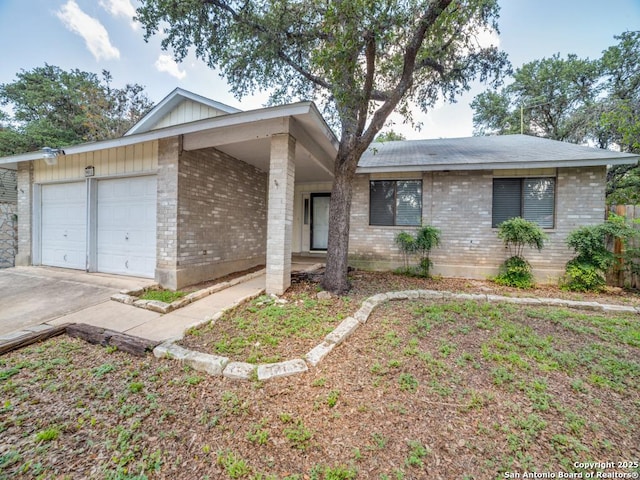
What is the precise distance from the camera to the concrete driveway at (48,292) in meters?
3.81

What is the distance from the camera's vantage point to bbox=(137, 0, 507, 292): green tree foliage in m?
4.09

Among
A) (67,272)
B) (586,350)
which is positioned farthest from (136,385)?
(67,272)

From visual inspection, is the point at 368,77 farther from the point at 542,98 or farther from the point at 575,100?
the point at 575,100

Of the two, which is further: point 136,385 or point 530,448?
point 136,385

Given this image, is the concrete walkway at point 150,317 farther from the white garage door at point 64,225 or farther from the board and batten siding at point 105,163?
the white garage door at point 64,225

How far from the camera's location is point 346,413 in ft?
6.86

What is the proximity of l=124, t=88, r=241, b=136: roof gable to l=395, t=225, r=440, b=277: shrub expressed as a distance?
18.1 feet

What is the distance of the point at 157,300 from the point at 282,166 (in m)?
3.19

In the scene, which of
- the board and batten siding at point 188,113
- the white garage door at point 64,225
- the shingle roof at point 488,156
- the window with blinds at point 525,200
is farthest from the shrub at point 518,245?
the white garage door at point 64,225

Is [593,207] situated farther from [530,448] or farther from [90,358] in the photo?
[90,358]

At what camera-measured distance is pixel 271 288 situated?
4.68 m

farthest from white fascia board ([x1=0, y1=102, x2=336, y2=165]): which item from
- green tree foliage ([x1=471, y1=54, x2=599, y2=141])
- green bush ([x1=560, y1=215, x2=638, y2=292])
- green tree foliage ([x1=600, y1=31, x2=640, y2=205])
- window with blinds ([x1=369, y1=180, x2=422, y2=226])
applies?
green tree foliage ([x1=471, y1=54, x2=599, y2=141])

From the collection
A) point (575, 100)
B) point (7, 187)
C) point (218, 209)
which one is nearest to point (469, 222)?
point (218, 209)

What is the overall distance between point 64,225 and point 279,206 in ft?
20.8
